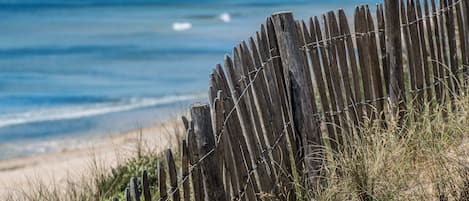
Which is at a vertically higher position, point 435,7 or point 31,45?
point 31,45

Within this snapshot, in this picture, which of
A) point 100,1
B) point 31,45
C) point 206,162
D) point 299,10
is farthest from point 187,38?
point 206,162

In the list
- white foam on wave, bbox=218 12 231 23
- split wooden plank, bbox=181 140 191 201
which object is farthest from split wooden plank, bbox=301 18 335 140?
white foam on wave, bbox=218 12 231 23

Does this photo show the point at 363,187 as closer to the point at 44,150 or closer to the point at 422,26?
the point at 422,26

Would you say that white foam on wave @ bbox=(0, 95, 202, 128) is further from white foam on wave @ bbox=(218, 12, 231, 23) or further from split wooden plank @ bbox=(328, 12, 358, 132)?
white foam on wave @ bbox=(218, 12, 231, 23)

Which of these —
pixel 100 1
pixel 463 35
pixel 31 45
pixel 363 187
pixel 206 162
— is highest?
pixel 100 1

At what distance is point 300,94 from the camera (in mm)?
4992

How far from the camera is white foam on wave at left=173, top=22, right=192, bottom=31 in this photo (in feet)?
108

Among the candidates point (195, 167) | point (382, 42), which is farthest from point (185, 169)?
point (382, 42)

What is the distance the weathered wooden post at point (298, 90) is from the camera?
494cm

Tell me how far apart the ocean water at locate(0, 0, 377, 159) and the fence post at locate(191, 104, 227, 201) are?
251 inches

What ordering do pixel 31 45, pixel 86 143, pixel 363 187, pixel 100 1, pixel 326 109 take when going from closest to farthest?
pixel 363 187
pixel 326 109
pixel 86 143
pixel 31 45
pixel 100 1

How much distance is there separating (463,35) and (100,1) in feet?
147

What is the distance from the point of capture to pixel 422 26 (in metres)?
6.09

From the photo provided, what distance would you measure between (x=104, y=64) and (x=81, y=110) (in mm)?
6584
